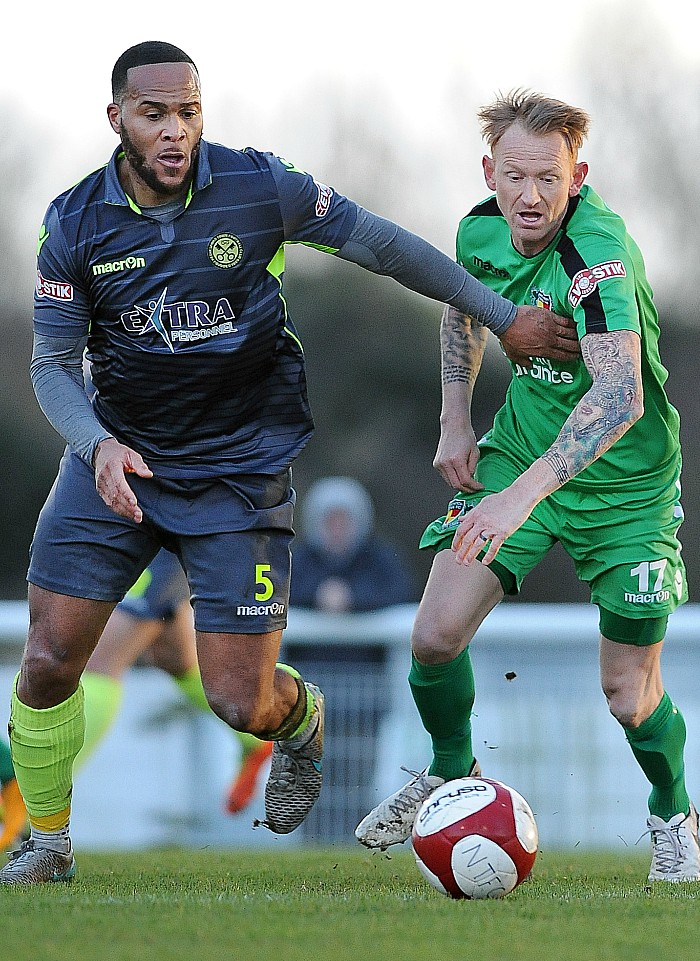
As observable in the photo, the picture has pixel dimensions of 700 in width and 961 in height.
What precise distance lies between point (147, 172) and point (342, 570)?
3932mm

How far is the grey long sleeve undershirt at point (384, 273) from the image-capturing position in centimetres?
483

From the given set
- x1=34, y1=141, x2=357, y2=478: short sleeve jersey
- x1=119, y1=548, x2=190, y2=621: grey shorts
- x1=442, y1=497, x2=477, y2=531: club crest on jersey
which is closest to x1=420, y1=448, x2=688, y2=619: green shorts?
x1=442, y1=497, x2=477, y2=531: club crest on jersey

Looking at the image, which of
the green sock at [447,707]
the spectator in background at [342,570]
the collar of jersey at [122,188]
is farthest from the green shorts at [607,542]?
the spectator in background at [342,570]

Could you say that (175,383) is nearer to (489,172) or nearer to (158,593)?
(489,172)

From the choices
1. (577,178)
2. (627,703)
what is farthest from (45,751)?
(577,178)

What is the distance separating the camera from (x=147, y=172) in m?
4.73

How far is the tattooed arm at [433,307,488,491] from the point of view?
17.6ft

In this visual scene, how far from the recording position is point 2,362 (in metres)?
27.3

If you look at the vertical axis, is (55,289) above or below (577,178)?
below

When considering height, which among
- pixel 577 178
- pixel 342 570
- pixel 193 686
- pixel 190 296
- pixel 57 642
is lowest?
pixel 193 686

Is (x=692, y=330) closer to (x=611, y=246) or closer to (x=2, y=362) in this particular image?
(x=2, y=362)

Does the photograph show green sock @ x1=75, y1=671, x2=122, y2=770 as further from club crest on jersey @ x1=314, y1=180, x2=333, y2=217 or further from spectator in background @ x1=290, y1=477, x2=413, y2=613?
club crest on jersey @ x1=314, y1=180, x2=333, y2=217

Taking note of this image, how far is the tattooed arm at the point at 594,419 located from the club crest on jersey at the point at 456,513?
0.67 metres

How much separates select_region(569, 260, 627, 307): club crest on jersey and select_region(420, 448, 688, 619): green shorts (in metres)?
0.73
